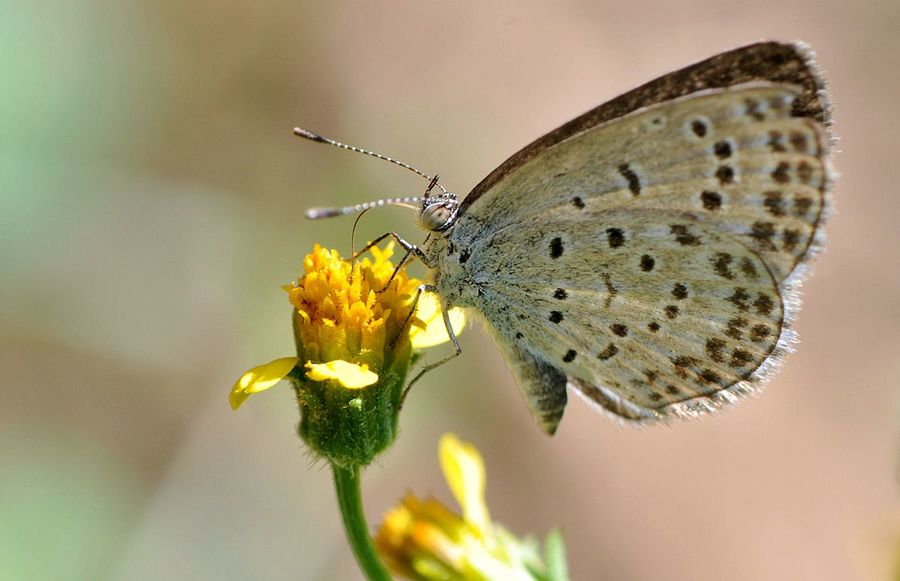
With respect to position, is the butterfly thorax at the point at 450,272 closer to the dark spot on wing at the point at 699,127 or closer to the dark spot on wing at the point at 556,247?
the dark spot on wing at the point at 556,247

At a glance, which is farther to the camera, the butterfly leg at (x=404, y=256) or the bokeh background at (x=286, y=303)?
the bokeh background at (x=286, y=303)

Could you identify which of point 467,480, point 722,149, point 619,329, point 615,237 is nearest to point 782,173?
point 722,149

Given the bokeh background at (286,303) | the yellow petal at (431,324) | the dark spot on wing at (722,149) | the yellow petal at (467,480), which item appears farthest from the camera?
the bokeh background at (286,303)

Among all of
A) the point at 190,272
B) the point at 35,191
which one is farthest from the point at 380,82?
the point at 35,191

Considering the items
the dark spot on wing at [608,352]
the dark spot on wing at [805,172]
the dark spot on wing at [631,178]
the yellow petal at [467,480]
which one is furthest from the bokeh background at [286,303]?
the dark spot on wing at [631,178]

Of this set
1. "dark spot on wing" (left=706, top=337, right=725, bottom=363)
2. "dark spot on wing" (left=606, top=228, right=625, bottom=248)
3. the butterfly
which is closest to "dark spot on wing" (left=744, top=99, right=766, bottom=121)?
the butterfly

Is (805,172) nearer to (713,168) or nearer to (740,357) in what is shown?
(713,168)

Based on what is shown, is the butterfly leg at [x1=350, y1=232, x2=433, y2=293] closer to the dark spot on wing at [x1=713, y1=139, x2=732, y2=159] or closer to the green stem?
the green stem
